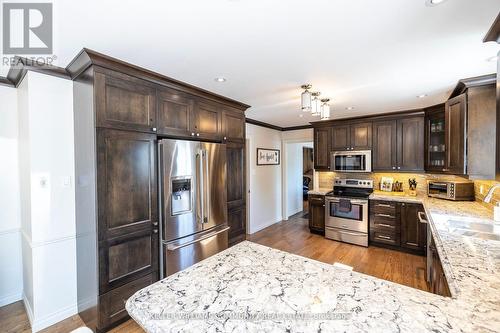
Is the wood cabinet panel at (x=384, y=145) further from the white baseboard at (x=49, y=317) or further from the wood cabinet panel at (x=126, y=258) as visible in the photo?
the white baseboard at (x=49, y=317)

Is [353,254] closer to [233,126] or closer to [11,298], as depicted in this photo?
[233,126]

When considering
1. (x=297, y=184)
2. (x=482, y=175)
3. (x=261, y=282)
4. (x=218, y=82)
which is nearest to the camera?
(x=261, y=282)

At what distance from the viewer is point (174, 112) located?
2518 mm

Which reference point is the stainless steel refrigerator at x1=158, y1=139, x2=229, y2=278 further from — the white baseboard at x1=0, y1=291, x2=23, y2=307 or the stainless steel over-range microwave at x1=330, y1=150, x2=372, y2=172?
the stainless steel over-range microwave at x1=330, y1=150, x2=372, y2=172

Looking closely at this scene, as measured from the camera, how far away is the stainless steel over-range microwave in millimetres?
4309

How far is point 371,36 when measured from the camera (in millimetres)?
1671

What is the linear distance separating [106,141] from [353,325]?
2.15m

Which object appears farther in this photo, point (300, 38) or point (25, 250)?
point (25, 250)

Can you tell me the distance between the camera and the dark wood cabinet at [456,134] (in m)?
2.33

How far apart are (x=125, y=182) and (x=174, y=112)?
92cm

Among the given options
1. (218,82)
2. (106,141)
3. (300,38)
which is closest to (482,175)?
(300,38)

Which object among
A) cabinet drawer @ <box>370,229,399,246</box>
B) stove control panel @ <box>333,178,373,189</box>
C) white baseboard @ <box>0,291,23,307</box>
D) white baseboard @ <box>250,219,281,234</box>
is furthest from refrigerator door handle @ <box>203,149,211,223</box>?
stove control panel @ <box>333,178,373,189</box>

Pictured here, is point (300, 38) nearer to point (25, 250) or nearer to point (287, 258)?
point (287, 258)

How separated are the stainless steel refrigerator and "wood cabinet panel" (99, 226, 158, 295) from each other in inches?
4.5
